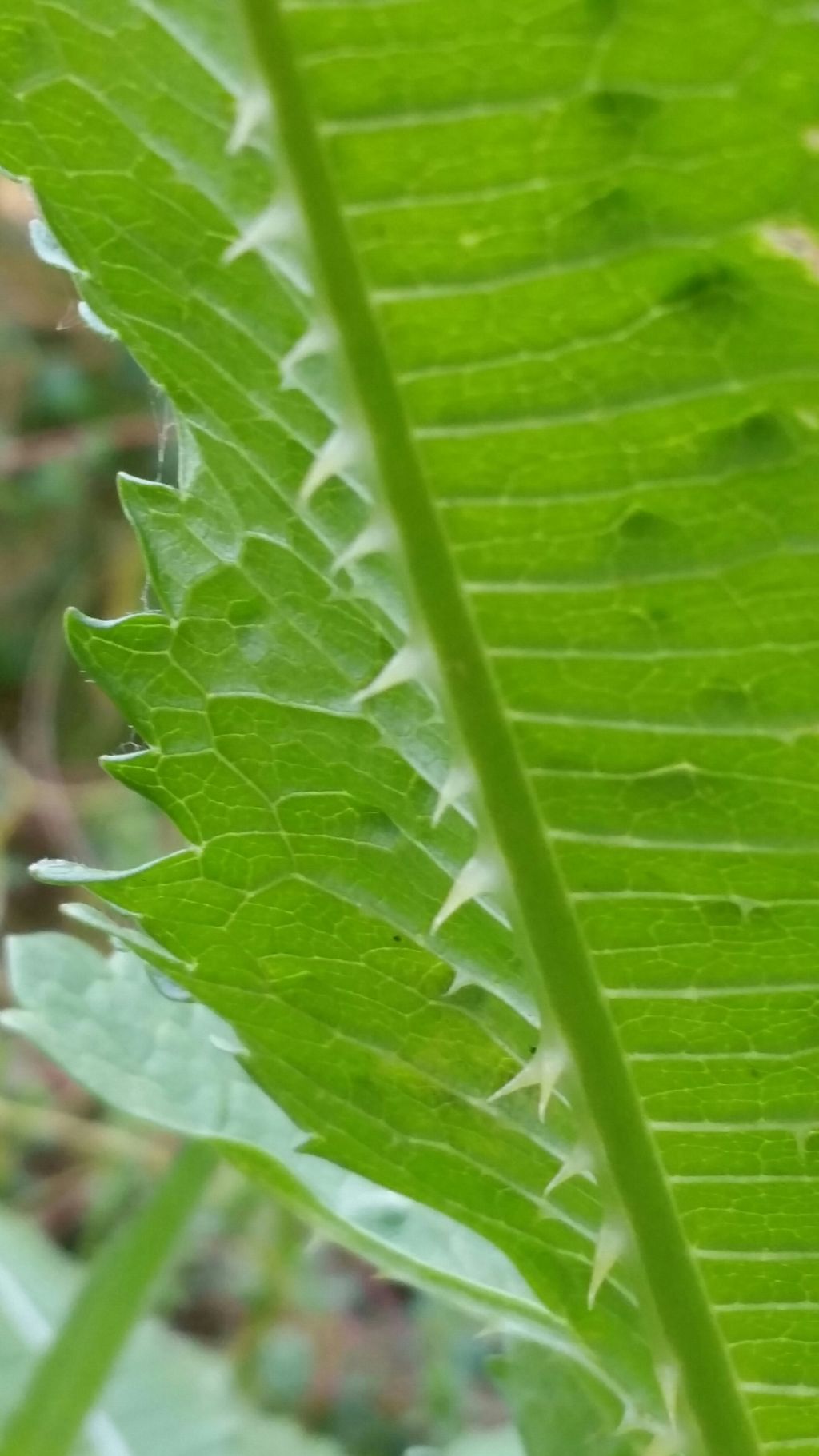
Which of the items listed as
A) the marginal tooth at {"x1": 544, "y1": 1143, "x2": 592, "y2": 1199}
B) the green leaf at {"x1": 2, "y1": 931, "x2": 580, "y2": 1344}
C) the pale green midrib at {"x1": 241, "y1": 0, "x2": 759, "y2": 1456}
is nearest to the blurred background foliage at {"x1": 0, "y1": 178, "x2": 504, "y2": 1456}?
the green leaf at {"x1": 2, "y1": 931, "x2": 580, "y2": 1344}

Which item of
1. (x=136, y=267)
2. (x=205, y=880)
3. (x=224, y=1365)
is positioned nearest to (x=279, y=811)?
(x=205, y=880)

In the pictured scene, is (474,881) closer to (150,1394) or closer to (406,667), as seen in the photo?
(406,667)

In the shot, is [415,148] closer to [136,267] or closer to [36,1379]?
[136,267]

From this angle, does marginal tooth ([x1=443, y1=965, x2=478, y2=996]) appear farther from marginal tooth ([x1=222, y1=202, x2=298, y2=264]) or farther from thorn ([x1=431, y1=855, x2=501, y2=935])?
marginal tooth ([x1=222, y1=202, x2=298, y2=264])

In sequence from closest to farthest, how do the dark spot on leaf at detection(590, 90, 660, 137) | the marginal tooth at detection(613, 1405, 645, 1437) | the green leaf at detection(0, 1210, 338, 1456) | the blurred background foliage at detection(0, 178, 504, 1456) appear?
1. the dark spot on leaf at detection(590, 90, 660, 137)
2. the marginal tooth at detection(613, 1405, 645, 1437)
3. the green leaf at detection(0, 1210, 338, 1456)
4. the blurred background foliage at detection(0, 178, 504, 1456)

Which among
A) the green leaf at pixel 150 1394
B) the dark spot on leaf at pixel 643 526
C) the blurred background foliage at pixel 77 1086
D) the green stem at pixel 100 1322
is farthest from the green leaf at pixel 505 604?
the green leaf at pixel 150 1394

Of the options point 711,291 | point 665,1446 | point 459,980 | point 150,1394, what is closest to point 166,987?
point 459,980
